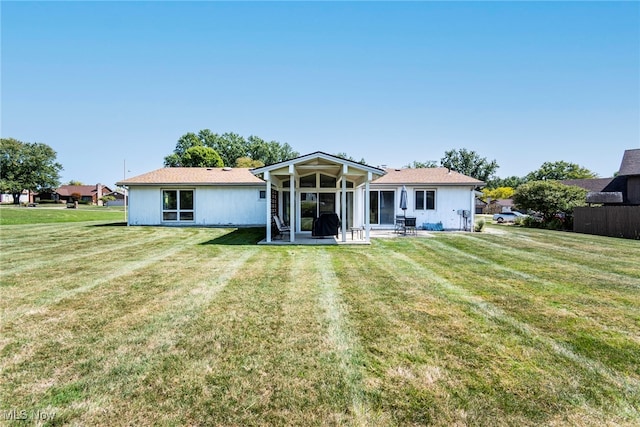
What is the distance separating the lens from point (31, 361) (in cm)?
293

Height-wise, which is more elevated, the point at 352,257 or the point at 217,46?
the point at 217,46

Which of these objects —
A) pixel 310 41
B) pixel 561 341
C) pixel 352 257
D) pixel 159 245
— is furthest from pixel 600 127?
pixel 159 245

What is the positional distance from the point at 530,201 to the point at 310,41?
57.0ft

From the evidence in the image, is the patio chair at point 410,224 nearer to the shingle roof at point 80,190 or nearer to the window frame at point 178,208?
the window frame at point 178,208

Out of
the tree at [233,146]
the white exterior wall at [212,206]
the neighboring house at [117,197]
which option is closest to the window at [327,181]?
the white exterior wall at [212,206]

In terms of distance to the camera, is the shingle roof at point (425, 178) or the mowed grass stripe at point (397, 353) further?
the shingle roof at point (425, 178)

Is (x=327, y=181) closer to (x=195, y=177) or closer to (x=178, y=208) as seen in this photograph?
(x=195, y=177)

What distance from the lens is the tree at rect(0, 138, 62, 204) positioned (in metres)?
54.7

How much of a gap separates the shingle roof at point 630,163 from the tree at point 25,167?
3206 inches

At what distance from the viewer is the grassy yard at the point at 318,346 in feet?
7.64

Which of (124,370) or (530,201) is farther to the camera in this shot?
(530,201)

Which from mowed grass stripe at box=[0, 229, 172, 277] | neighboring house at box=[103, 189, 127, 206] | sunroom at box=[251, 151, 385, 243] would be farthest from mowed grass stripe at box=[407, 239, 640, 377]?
neighboring house at box=[103, 189, 127, 206]

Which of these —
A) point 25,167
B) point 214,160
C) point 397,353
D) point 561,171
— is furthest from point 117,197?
point 561,171

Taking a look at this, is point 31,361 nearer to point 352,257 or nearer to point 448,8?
point 352,257
